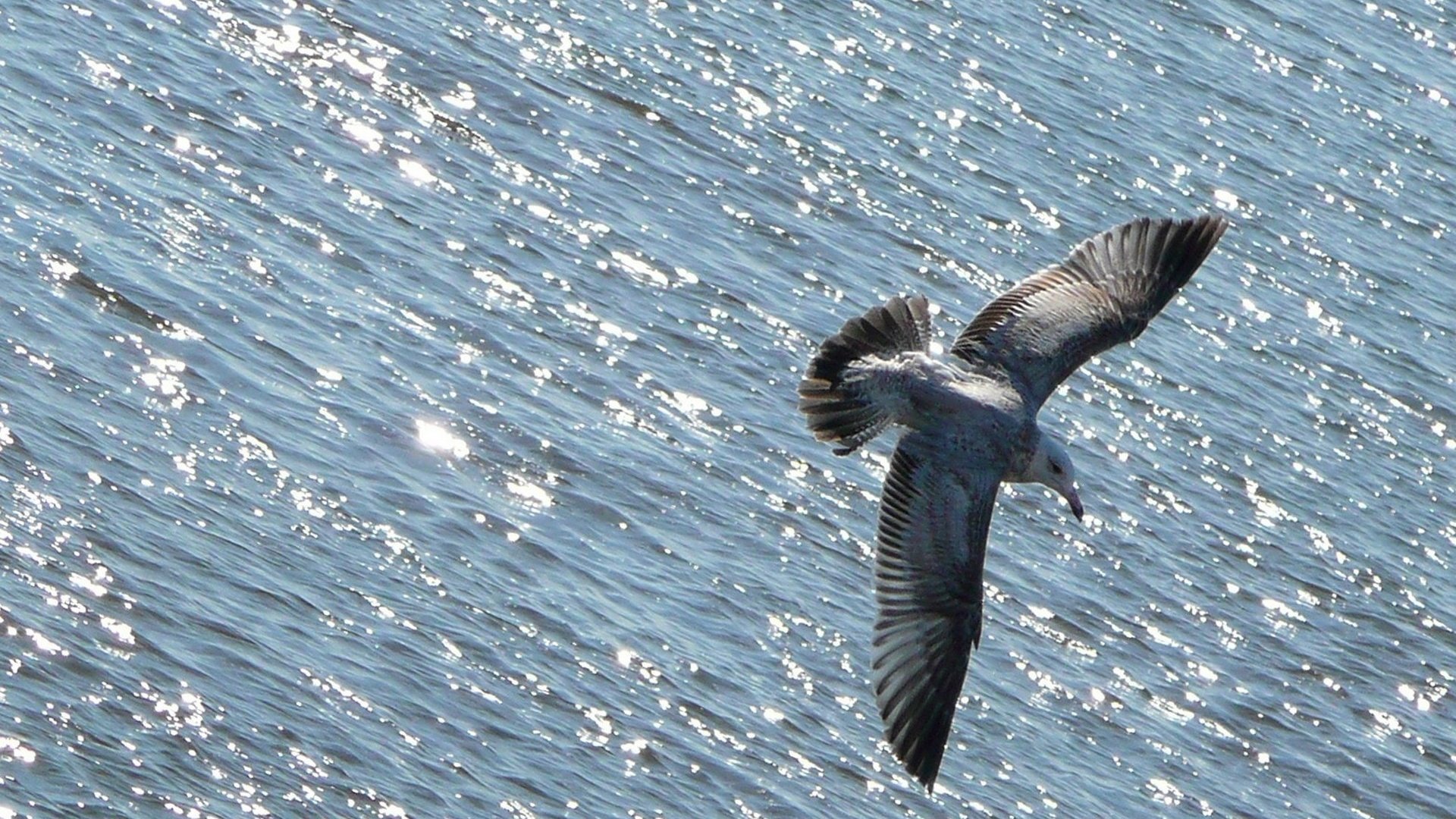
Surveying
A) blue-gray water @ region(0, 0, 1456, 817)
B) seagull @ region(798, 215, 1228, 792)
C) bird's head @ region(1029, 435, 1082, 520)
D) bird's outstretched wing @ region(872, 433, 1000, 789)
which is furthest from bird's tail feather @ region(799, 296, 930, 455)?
blue-gray water @ region(0, 0, 1456, 817)

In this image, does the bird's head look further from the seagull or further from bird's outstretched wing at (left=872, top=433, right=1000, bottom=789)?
bird's outstretched wing at (left=872, top=433, right=1000, bottom=789)

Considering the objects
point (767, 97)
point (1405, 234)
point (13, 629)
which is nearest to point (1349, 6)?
point (1405, 234)

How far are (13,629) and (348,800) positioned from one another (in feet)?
4.91

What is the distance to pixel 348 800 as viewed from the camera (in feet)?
30.7

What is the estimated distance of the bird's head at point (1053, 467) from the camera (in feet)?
Result: 30.2

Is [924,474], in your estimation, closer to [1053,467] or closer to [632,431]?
[1053,467]

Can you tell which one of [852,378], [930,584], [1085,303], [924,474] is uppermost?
[1085,303]

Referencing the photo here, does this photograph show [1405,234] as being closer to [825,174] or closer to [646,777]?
[825,174]

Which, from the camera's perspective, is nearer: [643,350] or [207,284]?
[207,284]

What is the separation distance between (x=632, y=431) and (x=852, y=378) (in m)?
3.59

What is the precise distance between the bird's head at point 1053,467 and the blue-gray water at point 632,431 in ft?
6.59

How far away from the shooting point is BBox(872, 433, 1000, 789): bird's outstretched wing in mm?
9195

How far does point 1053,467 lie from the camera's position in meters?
9.21

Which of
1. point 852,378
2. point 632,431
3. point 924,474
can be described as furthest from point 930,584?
point 632,431
